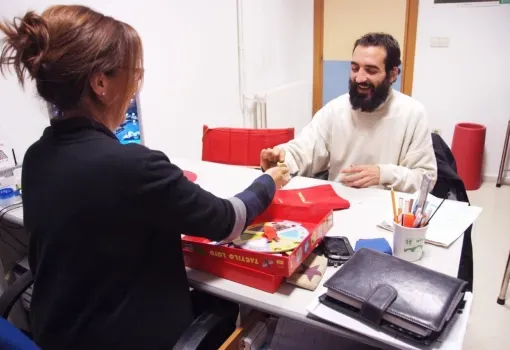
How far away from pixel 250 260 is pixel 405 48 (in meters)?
3.33

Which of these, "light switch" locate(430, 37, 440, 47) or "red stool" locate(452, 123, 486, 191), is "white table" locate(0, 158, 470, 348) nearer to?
"red stool" locate(452, 123, 486, 191)

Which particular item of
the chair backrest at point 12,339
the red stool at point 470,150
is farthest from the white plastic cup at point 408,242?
the red stool at point 470,150

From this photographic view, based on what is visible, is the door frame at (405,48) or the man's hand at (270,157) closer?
the man's hand at (270,157)

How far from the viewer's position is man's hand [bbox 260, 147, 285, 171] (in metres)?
1.82

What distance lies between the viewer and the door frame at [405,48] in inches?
149

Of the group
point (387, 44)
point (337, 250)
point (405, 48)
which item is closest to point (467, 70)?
point (405, 48)

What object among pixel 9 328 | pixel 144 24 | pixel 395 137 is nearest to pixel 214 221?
pixel 9 328

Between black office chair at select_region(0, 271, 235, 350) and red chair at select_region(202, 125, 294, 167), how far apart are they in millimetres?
1039

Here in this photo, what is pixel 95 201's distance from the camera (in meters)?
0.90

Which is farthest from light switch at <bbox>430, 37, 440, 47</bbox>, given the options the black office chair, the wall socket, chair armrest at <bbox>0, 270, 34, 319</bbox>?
chair armrest at <bbox>0, 270, 34, 319</bbox>

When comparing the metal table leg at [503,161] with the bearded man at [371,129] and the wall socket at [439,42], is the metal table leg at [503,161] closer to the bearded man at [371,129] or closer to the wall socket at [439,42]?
the wall socket at [439,42]

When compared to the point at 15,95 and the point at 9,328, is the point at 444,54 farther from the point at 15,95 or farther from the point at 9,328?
the point at 9,328

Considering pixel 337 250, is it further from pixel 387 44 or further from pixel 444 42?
pixel 444 42

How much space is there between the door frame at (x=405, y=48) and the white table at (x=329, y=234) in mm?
2592
